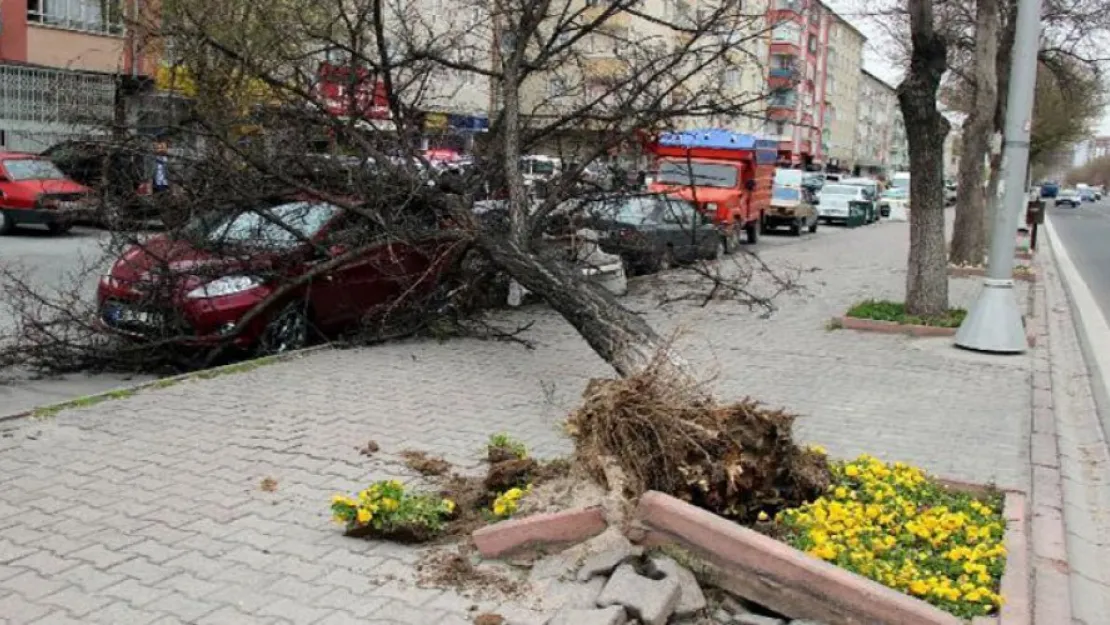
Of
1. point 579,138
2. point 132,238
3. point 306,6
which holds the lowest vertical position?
point 132,238

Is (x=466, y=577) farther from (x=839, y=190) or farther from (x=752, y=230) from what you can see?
(x=839, y=190)

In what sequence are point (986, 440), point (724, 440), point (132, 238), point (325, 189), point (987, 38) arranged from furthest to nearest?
point (987, 38) → point (325, 189) → point (132, 238) → point (986, 440) → point (724, 440)

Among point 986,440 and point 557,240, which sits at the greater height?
point 557,240

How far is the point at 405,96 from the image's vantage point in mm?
10172

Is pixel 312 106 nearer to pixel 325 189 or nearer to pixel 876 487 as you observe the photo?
pixel 325 189

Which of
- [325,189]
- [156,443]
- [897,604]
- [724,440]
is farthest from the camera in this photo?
[325,189]

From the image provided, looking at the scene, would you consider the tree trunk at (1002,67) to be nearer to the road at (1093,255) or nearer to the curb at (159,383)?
the road at (1093,255)

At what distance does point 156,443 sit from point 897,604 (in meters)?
4.32

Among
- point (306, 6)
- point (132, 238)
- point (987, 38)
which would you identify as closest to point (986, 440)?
point (132, 238)

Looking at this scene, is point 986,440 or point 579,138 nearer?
point 986,440

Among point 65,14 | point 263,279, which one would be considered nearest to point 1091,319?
point 263,279

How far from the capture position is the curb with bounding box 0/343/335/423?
6523 millimetres

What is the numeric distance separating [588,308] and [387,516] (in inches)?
117

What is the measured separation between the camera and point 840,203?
42.4 m
